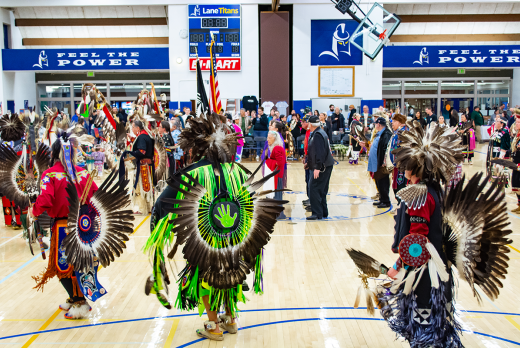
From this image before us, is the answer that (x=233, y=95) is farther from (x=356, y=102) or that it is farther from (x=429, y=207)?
(x=429, y=207)

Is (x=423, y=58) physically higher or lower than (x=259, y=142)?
higher

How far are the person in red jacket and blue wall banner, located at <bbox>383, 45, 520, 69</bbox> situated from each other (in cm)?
1577

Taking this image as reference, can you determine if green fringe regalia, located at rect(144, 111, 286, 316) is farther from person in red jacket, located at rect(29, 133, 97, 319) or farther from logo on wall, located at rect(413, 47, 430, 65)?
logo on wall, located at rect(413, 47, 430, 65)

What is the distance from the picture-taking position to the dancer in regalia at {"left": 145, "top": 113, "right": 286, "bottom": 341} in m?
2.96

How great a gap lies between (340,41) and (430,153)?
15.2 meters

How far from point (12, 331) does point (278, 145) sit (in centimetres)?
385

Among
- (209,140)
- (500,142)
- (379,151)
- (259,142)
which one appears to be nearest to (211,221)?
(209,140)

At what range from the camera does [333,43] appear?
17219 millimetres

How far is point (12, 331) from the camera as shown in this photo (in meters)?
3.49

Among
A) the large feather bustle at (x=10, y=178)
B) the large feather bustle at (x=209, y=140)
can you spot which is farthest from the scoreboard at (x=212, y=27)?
the large feather bustle at (x=209, y=140)

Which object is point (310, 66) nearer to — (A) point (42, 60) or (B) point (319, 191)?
(A) point (42, 60)

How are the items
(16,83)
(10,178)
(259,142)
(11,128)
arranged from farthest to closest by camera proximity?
(16,83), (259,142), (11,128), (10,178)

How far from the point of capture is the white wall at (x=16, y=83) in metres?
18.0

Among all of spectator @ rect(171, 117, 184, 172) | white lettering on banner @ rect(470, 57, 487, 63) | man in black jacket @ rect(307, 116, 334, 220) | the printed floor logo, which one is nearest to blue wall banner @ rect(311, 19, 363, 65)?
the printed floor logo
